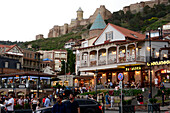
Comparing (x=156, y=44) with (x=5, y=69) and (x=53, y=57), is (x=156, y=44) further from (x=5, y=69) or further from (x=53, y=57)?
(x=53, y=57)

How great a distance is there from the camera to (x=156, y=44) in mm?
46375

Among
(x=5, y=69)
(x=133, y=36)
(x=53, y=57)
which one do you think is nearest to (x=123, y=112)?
(x=133, y=36)

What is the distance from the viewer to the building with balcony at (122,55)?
146ft

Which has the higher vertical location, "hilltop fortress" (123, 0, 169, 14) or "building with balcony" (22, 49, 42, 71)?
"hilltop fortress" (123, 0, 169, 14)

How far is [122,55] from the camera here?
155ft

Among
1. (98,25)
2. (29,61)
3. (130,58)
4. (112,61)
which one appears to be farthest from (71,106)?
(29,61)

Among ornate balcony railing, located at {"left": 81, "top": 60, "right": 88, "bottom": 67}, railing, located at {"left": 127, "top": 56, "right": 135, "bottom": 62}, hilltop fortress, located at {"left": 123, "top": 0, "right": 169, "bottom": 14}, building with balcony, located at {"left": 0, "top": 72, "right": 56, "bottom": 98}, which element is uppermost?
hilltop fortress, located at {"left": 123, "top": 0, "right": 169, "bottom": 14}

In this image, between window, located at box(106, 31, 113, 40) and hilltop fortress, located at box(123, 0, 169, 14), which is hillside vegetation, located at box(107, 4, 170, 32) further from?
window, located at box(106, 31, 113, 40)

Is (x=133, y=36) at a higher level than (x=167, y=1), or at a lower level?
lower

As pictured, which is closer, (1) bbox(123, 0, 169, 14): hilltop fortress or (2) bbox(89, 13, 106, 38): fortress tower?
(2) bbox(89, 13, 106, 38): fortress tower

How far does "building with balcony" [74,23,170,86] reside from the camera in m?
44.6

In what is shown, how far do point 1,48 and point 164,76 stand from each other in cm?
6263

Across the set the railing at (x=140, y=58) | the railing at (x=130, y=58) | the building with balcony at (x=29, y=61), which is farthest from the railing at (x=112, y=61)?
the building with balcony at (x=29, y=61)

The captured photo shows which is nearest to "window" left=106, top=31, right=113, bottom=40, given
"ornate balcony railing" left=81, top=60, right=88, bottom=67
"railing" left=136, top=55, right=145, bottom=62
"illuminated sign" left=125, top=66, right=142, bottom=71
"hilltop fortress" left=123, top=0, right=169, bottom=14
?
"ornate balcony railing" left=81, top=60, right=88, bottom=67
